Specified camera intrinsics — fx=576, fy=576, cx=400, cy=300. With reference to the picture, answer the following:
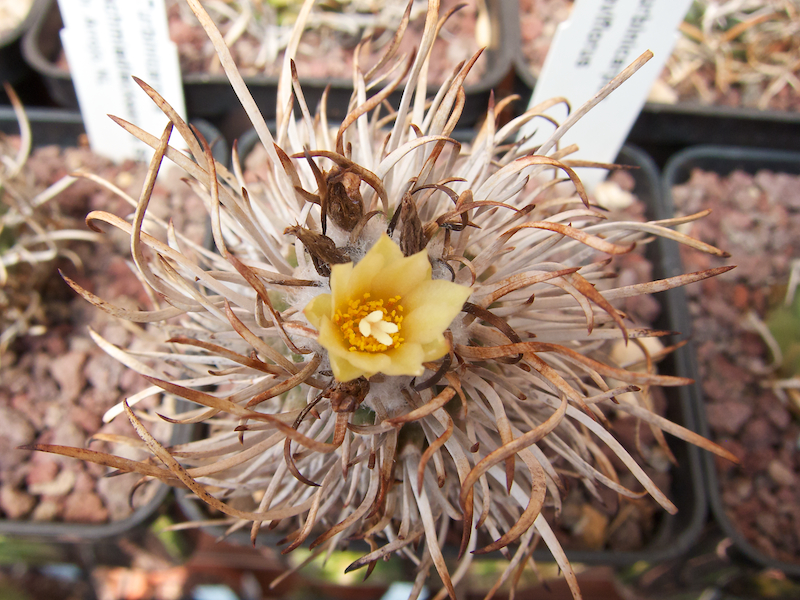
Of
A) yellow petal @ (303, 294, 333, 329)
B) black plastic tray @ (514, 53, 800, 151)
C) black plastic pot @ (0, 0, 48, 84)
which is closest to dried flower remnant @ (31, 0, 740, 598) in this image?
yellow petal @ (303, 294, 333, 329)

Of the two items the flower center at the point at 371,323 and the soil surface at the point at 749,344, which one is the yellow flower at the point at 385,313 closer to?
the flower center at the point at 371,323

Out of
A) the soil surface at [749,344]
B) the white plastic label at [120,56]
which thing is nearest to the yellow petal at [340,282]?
the white plastic label at [120,56]

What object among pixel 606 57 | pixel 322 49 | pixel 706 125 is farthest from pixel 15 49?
pixel 706 125

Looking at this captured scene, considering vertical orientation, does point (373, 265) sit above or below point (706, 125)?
below

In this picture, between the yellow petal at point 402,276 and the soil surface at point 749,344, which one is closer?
the yellow petal at point 402,276

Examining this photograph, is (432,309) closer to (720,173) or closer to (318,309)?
(318,309)

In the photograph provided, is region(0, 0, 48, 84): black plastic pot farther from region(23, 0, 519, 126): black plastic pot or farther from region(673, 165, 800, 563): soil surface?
region(673, 165, 800, 563): soil surface
